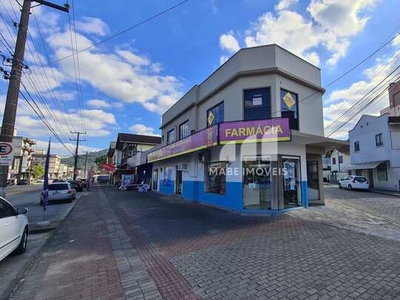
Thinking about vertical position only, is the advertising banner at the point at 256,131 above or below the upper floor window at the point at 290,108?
below

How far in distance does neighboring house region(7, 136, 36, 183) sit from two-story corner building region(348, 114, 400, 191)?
66123 mm

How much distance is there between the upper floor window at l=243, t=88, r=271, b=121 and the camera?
440 inches

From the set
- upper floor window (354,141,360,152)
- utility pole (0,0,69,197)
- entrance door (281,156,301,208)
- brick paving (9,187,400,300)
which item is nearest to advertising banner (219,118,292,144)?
entrance door (281,156,301,208)

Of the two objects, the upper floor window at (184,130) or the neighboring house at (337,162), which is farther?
the neighboring house at (337,162)

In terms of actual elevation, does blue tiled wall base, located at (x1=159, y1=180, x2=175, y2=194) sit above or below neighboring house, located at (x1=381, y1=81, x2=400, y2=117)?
below

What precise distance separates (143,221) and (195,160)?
6.55 metres

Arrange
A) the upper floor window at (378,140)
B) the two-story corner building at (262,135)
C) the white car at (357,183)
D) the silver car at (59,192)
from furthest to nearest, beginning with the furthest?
the upper floor window at (378,140), the white car at (357,183), the silver car at (59,192), the two-story corner building at (262,135)

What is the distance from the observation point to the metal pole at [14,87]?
7.07 meters

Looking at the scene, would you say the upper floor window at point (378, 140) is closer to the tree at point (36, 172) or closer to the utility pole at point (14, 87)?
the utility pole at point (14, 87)

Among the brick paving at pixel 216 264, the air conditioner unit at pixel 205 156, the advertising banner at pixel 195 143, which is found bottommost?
the brick paving at pixel 216 264

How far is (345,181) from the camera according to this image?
25.3m

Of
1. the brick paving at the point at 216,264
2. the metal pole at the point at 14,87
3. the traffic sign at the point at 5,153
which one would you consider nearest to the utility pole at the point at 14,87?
the metal pole at the point at 14,87

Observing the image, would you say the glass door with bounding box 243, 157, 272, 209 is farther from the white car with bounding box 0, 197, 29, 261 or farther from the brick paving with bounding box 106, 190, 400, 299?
the white car with bounding box 0, 197, 29, 261

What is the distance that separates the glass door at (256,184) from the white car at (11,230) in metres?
8.37
